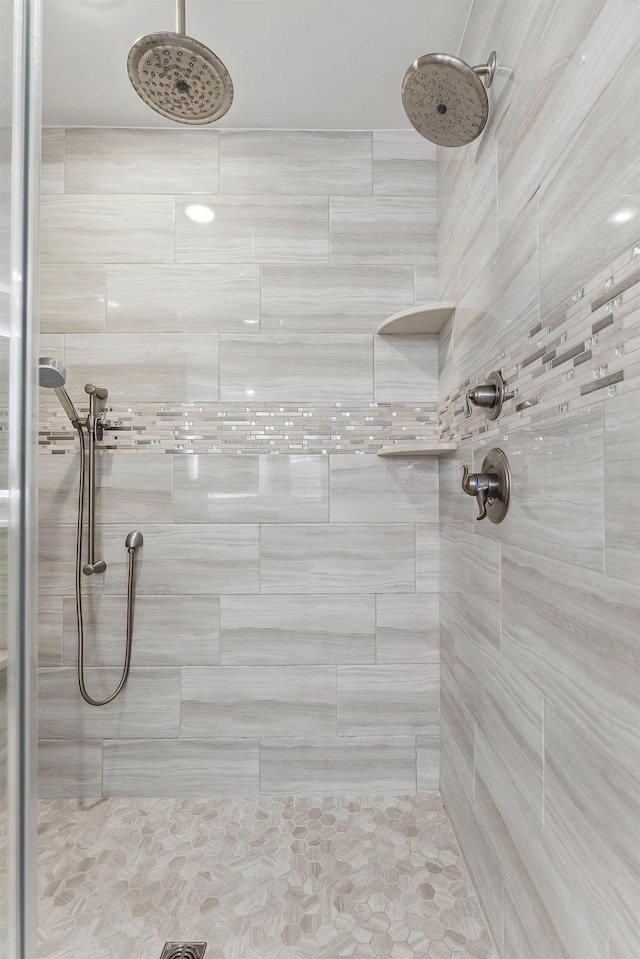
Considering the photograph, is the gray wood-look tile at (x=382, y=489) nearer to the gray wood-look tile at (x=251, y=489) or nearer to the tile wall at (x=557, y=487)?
the gray wood-look tile at (x=251, y=489)

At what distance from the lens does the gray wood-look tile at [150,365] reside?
2.04 metres

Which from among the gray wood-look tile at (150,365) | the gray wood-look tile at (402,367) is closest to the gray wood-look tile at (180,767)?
the gray wood-look tile at (150,365)

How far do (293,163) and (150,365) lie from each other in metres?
0.90

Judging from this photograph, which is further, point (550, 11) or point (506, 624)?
point (506, 624)

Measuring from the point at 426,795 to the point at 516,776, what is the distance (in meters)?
0.95

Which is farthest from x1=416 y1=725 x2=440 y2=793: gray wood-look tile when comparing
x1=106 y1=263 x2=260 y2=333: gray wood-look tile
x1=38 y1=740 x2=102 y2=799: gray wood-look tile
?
x1=106 y1=263 x2=260 y2=333: gray wood-look tile

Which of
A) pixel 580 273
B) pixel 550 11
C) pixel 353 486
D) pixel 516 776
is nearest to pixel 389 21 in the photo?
pixel 550 11

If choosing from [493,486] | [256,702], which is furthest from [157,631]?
[493,486]

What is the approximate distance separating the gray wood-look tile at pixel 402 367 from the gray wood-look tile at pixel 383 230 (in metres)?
0.29

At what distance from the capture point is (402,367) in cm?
206

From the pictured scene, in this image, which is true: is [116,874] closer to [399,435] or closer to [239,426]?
[239,426]

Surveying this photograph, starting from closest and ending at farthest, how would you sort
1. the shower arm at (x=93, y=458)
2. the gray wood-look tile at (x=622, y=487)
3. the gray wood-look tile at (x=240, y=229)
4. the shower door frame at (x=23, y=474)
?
1. the shower door frame at (x=23, y=474)
2. the gray wood-look tile at (x=622, y=487)
3. the shower arm at (x=93, y=458)
4. the gray wood-look tile at (x=240, y=229)

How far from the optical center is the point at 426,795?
2.00 m

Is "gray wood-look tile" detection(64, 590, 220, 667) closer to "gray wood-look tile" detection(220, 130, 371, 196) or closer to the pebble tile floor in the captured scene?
the pebble tile floor
